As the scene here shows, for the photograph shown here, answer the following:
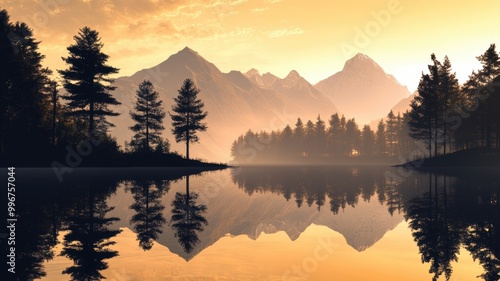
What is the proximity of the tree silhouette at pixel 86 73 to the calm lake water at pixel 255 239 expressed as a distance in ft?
121

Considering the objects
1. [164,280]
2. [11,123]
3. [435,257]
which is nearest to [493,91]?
[435,257]

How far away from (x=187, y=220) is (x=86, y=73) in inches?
1813

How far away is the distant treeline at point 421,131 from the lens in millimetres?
60675

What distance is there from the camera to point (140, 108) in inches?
2638

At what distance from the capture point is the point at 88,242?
10531 mm

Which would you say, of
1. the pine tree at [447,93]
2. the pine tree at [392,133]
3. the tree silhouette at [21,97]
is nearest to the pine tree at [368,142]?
the pine tree at [392,133]

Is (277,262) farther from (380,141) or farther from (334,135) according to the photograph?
(334,135)

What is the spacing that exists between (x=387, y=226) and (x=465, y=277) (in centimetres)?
621

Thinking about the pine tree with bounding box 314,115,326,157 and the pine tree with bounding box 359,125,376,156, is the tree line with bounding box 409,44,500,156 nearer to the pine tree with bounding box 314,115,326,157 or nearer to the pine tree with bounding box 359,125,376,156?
the pine tree with bounding box 359,125,376,156

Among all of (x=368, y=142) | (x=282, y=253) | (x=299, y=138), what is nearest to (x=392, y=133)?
(x=368, y=142)

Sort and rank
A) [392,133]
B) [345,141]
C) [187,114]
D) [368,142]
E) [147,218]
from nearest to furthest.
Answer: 1. [147,218]
2. [187,114]
3. [392,133]
4. [368,142]
5. [345,141]

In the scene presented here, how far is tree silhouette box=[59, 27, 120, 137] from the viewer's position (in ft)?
176

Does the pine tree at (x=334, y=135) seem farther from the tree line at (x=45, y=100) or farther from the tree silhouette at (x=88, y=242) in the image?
the tree silhouette at (x=88, y=242)

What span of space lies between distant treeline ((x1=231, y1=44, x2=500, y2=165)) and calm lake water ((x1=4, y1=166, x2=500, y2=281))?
48.4 metres
